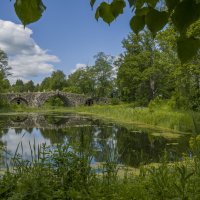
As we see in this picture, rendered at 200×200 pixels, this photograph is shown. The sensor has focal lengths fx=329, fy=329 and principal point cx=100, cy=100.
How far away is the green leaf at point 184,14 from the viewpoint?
0.78 meters

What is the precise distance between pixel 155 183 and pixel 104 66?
58428 millimetres

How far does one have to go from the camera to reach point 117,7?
1.07 metres

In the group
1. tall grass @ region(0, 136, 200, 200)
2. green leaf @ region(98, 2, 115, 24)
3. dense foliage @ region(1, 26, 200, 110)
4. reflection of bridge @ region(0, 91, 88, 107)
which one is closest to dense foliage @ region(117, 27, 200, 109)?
dense foliage @ region(1, 26, 200, 110)

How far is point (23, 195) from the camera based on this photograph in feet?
11.5

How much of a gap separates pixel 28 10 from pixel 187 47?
0.40 m

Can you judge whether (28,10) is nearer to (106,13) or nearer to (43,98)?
(106,13)

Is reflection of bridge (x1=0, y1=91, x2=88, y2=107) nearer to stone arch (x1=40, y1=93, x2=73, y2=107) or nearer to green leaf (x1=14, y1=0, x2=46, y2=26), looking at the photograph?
stone arch (x1=40, y1=93, x2=73, y2=107)

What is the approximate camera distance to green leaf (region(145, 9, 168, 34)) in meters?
0.85

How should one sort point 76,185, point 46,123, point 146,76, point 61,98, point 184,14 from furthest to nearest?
point 61,98 < point 146,76 < point 46,123 < point 76,185 < point 184,14

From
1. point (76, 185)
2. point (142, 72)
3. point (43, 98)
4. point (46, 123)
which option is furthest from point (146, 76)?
point (76, 185)

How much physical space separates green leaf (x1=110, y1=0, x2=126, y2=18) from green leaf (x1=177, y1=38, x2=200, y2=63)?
32cm

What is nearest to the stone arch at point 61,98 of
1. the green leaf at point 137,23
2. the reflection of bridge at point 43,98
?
the reflection of bridge at point 43,98

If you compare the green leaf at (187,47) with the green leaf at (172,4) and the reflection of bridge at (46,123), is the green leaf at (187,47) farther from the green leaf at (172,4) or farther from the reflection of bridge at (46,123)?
the reflection of bridge at (46,123)

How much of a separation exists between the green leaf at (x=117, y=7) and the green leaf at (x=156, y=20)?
0.21m
